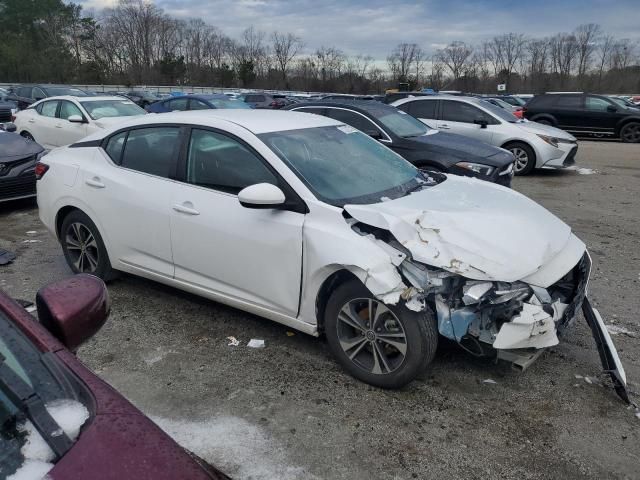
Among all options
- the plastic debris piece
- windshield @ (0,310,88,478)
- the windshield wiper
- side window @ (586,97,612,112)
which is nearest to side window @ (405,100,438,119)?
the plastic debris piece

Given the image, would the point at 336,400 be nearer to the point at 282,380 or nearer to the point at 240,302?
the point at 282,380

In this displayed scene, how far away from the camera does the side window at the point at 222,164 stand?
3.79m

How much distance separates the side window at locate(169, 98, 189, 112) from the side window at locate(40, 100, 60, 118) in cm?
315

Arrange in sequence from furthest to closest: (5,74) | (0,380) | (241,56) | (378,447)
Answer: (241,56)
(5,74)
(378,447)
(0,380)

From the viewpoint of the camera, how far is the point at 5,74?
2207 inches

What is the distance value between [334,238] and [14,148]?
23.3 feet

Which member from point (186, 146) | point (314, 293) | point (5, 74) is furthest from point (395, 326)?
point (5, 74)

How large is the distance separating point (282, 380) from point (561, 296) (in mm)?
1868

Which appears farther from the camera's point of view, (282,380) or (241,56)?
(241,56)

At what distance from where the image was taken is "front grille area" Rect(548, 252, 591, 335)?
3371mm

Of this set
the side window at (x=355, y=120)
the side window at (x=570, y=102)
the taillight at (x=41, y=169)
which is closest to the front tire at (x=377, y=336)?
the taillight at (x=41, y=169)

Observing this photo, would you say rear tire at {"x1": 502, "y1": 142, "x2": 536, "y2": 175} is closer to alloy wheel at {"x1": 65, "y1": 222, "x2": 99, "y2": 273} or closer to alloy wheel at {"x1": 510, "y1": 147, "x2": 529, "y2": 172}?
alloy wheel at {"x1": 510, "y1": 147, "x2": 529, "y2": 172}

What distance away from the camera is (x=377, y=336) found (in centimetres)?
330

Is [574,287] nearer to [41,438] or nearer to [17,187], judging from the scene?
[41,438]
